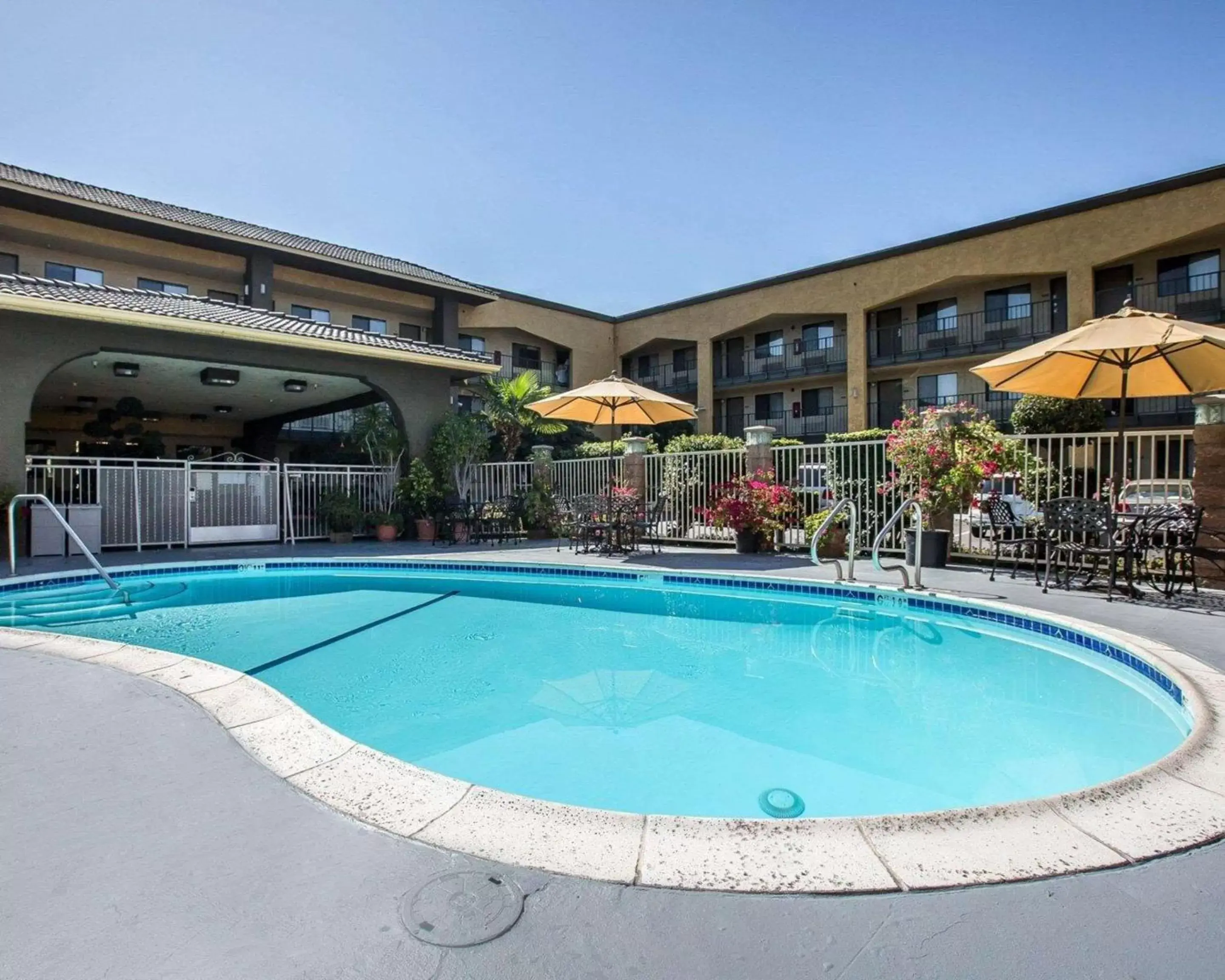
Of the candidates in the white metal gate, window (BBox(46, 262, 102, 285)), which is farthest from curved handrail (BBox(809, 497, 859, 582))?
window (BBox(46, 262, 102, 285))

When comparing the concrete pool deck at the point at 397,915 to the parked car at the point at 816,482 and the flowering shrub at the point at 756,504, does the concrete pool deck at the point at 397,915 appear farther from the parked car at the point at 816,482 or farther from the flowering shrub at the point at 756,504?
the parked car at the point at 816,482

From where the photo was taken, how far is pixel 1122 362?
6914 mm

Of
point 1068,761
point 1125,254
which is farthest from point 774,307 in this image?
point 1068,761

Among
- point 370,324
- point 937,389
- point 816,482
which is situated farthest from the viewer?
point 937,389

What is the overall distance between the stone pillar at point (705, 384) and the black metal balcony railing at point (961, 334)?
687 centimetres

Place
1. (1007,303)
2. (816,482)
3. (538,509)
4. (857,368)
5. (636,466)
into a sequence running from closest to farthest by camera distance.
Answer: (816,482) → (636,466) → (538,509) → (1007,303) → (857,368)

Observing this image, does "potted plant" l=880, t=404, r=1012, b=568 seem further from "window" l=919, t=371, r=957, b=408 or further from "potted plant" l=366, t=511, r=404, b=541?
"window" l=919, t=371, r=957, b=408

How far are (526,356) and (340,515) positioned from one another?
1762 centimetres

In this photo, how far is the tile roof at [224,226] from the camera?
56.2 ft

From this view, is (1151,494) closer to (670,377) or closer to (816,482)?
(816,482)

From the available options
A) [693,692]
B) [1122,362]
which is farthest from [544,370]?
[693,692]

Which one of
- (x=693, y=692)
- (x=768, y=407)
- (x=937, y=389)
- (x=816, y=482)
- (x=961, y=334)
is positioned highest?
(x=961, y=334)

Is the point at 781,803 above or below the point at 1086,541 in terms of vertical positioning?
below

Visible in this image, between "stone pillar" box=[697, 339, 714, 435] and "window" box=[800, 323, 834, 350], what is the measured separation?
163 inches
